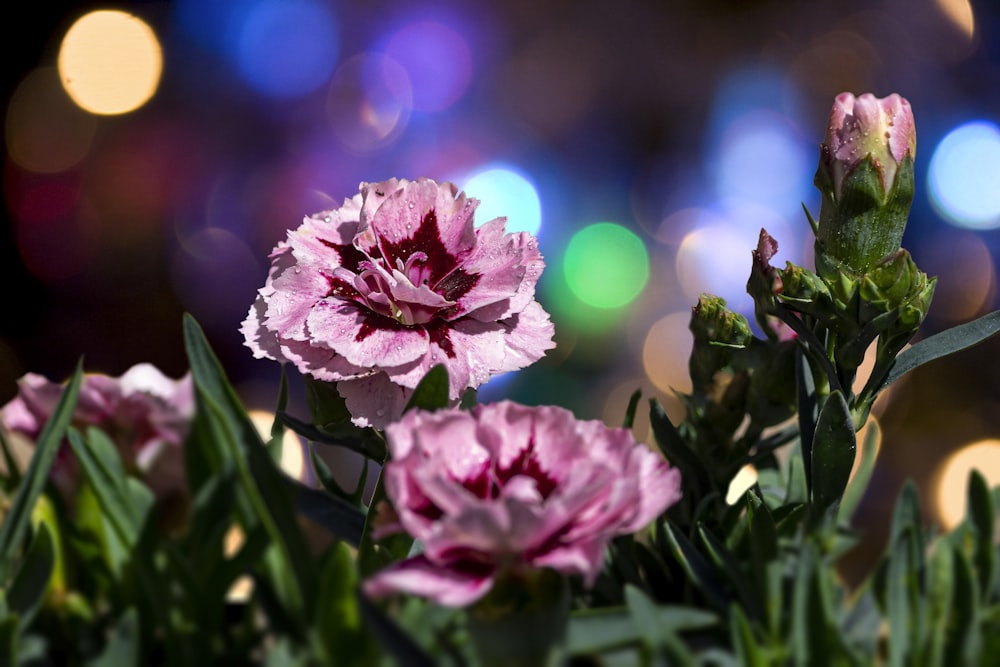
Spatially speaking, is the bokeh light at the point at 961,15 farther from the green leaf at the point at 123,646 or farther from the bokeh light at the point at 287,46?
the green leaf at the point at 123,646

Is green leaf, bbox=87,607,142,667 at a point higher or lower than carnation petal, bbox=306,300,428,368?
lower

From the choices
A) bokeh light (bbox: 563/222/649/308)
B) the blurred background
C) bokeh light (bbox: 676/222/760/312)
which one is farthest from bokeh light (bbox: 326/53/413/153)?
bokeh light (bbox: 676/222/760/312)

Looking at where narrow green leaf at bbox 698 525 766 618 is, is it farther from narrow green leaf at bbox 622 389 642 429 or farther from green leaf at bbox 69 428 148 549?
green leaf at bbox 69 428 148 549

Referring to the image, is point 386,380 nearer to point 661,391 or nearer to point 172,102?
point 172,102

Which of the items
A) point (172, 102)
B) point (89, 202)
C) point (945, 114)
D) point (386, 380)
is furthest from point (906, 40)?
point (386, 380)

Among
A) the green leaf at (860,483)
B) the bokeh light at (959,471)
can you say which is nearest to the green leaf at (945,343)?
the green leaf at (860,483)

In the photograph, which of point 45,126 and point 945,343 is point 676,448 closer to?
point 945,343

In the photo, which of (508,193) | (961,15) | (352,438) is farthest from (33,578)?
(961,15)
